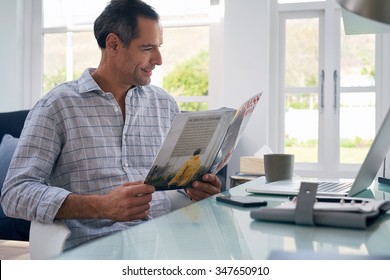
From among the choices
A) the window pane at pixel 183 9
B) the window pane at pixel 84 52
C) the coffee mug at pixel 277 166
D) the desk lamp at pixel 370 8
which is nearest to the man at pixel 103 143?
the coffee mug at pixel 277 166

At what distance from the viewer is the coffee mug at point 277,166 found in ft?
5.00

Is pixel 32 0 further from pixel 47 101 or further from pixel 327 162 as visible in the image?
pixel 47 101

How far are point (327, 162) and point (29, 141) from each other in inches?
95.0

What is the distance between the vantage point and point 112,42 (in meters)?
1.77

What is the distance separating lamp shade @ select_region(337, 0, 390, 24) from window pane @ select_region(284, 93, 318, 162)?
8.80 ft

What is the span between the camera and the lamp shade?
0.85m

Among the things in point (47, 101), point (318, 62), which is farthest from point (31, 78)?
point (47, 101)

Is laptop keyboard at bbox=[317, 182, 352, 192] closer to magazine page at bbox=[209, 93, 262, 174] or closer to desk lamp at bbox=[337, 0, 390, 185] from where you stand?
magazine page at bbox=[209, 93, 262, 174]

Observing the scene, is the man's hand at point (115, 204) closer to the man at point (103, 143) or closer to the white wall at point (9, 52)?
the man at point (103, 143)

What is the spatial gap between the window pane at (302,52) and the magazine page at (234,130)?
84.3 inches

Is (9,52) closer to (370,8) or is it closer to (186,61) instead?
(186,61)

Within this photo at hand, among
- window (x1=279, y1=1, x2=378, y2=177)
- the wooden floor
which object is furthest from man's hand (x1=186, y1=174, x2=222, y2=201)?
window (x1=279, y1=1, x2=378, y2=177)

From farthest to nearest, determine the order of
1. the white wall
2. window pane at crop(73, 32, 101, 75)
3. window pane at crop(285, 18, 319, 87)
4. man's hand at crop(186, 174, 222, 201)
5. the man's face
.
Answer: window pane at crop(73, 32, 101, 75) < the white wall < window pane at crop(285, 18, 319, 87) < the man's face < man's hand at crop(186, 174, 222, 201)

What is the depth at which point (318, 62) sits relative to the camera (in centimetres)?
351
